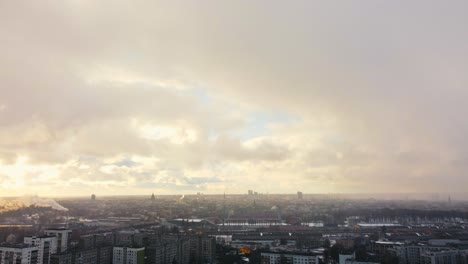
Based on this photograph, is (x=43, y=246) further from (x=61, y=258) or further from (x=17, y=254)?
(x=61, y=258)

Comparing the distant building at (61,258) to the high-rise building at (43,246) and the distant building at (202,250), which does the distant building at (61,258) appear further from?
the distant building at (202,250)

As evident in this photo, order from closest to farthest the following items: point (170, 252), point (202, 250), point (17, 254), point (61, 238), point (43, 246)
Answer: point (17, 254) < point (43, 246) < point (170, 252) < point (202, 250) < point (61, 238)

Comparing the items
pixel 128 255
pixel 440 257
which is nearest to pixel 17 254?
pixel 128 255

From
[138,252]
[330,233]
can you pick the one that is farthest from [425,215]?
[138,252]

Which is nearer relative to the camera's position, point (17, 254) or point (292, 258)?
point (17, 254)

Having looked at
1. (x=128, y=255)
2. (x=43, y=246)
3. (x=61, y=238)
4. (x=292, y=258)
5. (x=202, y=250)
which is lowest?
(x=202, y=250)

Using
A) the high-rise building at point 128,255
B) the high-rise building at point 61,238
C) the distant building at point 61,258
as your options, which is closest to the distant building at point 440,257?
the high-rise building at point 128,255

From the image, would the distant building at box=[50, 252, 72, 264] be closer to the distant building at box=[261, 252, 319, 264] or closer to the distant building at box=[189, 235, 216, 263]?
the distant building at box=[189, 235, 216, 263]

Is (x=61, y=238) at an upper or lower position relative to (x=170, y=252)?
upper
